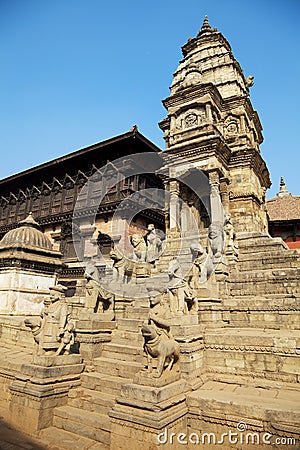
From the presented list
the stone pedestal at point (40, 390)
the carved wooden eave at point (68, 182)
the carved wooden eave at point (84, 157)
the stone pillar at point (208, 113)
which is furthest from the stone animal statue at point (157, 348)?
the carved wooden eave at point (68, 182)

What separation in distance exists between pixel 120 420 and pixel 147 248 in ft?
29.8

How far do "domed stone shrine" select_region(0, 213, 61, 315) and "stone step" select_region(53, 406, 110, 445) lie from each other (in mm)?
7201

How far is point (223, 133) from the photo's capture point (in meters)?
20.2

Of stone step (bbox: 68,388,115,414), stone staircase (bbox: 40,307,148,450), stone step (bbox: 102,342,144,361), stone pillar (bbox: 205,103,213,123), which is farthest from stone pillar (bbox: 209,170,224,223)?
stone step (bbox: 68,388,115,414)

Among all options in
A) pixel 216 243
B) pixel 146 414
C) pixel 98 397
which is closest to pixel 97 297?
pixel 98 397

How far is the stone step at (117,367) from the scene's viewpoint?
720 centimetres

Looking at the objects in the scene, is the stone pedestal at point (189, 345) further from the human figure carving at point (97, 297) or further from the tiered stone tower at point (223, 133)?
the tiered stone tower at point (223, 133)

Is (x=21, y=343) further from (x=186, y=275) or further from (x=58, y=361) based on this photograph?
(x=186, y=275)

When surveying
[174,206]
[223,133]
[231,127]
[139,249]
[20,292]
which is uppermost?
[231,127]

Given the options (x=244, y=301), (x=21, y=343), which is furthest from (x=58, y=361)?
(x=244, y=301)

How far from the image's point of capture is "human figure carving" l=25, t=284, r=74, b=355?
7.28 meters

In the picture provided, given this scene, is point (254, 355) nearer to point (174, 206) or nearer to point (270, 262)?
point (270, 262)

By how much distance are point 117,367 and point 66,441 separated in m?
1.97

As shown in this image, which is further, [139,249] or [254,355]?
[139,249]
